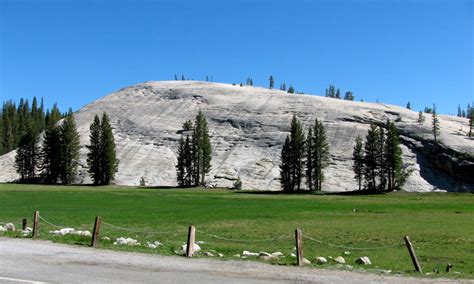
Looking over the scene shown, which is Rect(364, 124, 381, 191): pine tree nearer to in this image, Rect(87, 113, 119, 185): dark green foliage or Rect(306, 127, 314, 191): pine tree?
Rect(306, 127, 314, 191): pine tree

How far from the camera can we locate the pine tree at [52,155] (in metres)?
140

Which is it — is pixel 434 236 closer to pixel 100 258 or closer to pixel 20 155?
pixel 100 258

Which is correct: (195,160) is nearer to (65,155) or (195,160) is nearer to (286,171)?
(286,171)

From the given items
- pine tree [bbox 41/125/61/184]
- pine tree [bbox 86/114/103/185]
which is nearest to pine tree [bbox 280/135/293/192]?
pine tree [bbox 86/114/103/185]

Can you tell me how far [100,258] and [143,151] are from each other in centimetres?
13244

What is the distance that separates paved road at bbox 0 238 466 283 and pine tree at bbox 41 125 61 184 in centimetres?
12588

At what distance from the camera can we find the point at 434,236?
3406 cm

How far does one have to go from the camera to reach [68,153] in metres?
139

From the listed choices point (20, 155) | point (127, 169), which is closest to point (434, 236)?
point (127, 169)

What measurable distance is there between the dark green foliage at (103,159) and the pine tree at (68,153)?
5.78m

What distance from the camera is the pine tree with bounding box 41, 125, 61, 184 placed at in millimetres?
139750

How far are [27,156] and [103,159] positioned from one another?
32091 mm

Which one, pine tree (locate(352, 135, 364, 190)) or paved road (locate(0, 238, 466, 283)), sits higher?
pine tree (locate(352, 135, 364, 190))

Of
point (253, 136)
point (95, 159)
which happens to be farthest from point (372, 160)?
point (95, 159)
